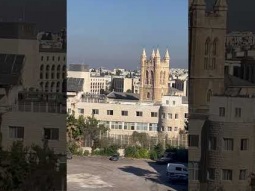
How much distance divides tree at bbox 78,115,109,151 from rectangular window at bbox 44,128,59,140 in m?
0.16

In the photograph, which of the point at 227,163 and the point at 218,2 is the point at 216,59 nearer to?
the point at 218,2

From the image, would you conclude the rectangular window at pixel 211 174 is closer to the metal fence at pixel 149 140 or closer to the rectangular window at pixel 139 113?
the metal fence at pixel 149 140

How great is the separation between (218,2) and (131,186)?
51.7 inches

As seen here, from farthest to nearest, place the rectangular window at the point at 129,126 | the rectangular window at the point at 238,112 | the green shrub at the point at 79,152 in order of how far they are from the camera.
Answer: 1. the green shrub at the point at 79,152
2. the rectangular window at the point at 129,126
3. the rectangular window at the point at 238,112

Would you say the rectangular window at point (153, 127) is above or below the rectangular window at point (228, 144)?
above

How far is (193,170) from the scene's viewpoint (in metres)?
3.75

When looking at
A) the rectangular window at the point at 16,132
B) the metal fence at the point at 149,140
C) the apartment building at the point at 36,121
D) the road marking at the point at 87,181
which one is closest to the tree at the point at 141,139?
the metal fence at the point at 149,140

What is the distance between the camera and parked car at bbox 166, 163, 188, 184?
150 inches

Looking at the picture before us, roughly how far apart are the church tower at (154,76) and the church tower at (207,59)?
17cm

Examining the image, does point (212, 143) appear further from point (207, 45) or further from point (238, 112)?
point (207, 45)

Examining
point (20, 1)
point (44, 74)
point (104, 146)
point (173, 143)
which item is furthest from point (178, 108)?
point (20, 1)

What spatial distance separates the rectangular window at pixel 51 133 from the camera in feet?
12.4

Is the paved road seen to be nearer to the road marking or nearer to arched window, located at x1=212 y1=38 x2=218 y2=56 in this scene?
the road marking

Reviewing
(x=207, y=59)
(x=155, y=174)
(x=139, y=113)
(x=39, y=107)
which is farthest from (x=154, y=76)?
(x=39, y=107)
